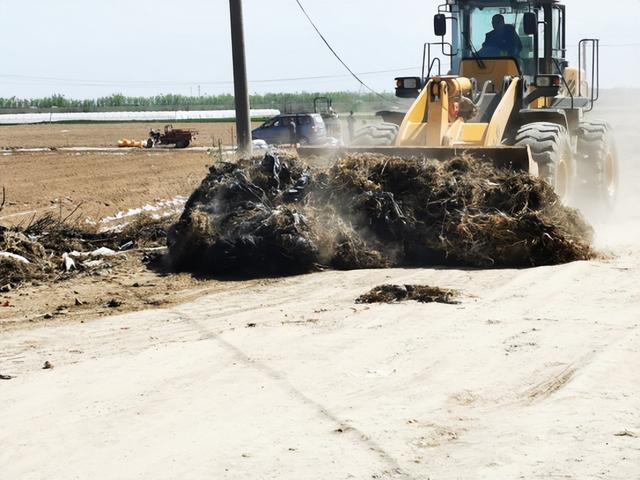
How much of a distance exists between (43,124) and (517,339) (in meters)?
66.2

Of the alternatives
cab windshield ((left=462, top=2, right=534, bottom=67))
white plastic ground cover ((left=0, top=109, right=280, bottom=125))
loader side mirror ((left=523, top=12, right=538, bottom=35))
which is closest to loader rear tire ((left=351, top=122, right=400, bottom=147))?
cab windshield ((left=462, top=2, right=534, bottom=67))

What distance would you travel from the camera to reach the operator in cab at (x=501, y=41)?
1592 centimetres

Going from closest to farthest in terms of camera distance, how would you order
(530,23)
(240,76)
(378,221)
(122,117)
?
1. (378,221)
2. (530,23)
3. (240,76)
4. (122,117)

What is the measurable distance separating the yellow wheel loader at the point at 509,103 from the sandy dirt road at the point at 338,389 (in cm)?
377

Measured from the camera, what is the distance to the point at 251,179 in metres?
12.8

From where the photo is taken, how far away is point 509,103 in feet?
48.0

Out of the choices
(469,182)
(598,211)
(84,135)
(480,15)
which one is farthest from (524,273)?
(84,135)

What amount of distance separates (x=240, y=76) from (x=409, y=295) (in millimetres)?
8607

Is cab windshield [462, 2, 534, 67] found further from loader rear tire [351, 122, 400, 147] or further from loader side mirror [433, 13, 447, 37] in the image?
Answer: loader rear tire [351, 122, 400, 147]

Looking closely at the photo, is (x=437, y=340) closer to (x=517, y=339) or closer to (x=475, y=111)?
(x=517, y=339)

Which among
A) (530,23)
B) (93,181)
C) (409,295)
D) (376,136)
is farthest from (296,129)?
(409,295)

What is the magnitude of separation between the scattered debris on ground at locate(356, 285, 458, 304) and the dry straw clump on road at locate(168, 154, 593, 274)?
1799 millimetres

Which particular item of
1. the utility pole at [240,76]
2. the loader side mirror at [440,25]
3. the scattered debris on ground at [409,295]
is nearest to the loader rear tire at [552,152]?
the loader side mirror at [440,25]

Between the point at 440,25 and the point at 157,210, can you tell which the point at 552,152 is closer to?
the point at 440,25
